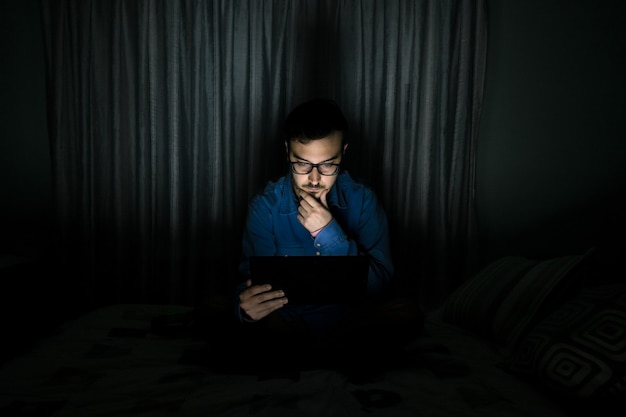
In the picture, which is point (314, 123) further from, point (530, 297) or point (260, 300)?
point (530, 297)

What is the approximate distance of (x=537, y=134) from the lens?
232 centimetres

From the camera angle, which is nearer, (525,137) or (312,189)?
(312,189)

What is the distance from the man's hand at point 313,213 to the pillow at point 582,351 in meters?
0.70

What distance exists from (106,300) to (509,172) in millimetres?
2141

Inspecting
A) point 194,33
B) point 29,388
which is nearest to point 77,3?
point 194,33

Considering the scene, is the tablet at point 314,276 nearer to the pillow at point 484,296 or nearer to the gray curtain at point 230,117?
the pillow at point 484,296

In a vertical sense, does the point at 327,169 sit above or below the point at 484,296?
above

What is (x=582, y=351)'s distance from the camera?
1.17m

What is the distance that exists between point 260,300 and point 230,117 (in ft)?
3.98

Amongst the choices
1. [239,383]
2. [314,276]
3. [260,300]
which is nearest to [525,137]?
[314,276]

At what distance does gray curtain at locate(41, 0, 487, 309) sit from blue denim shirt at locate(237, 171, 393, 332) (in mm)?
613

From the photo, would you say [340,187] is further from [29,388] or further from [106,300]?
[106,300]

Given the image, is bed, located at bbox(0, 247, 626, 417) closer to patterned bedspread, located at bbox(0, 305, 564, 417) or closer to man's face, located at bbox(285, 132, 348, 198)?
patterned bedspread, located at bbox(0, 305, 564, 417)

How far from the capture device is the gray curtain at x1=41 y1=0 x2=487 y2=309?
2311 millimetres
